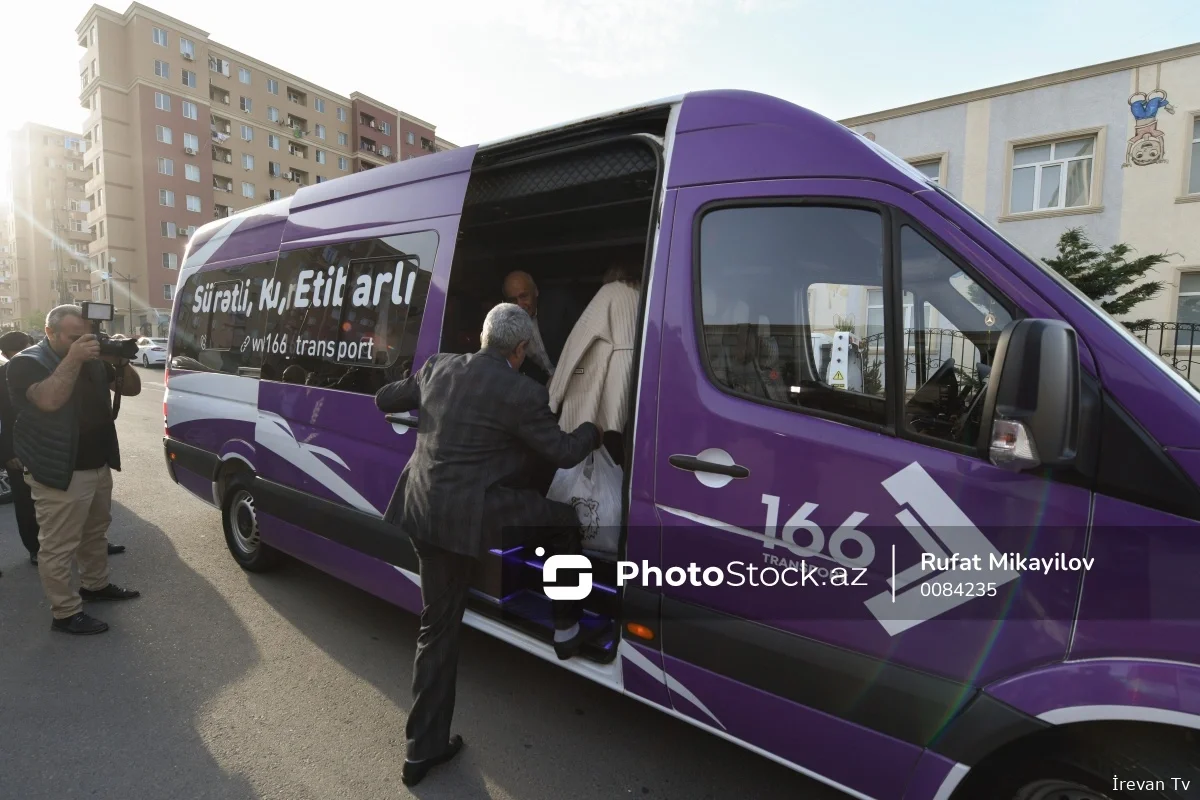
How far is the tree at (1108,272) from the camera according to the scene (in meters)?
9.86

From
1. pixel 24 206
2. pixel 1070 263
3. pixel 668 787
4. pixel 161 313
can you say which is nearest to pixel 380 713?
pixel 668 787

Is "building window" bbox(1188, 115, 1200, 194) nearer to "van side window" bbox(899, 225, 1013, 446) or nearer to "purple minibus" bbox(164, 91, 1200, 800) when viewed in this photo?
"purple minibus" bbox(164, 91, 1200, 800)

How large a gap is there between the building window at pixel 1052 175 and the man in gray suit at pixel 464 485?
15.6m

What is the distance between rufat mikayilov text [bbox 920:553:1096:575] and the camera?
1.60 metres

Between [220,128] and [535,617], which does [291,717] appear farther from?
[220,128]

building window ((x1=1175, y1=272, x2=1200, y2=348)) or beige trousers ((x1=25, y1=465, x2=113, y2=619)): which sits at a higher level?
building window ((x1=1175, y1=272, x2=1200, y2=348))

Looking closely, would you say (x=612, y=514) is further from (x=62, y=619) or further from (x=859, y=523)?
(x=62, y=619)

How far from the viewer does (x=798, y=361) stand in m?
2.12

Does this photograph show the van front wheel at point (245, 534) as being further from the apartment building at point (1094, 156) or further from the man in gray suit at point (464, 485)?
the apartment building at point (1094, 156)

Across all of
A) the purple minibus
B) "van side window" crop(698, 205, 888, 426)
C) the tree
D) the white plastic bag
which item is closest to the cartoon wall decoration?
the tree

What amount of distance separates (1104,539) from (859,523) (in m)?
0.58

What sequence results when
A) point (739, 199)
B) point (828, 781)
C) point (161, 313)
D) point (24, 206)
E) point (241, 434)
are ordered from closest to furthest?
point (828, 781) < point (739, 199) < point (241, 434) < point (161, 313) < point (24, 206)

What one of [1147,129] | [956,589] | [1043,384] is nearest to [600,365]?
[956,589]

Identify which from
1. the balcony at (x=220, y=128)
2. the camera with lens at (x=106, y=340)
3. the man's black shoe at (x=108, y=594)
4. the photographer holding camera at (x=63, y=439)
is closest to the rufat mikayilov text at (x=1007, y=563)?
the photographer holding camera at (x=63, y=439)
